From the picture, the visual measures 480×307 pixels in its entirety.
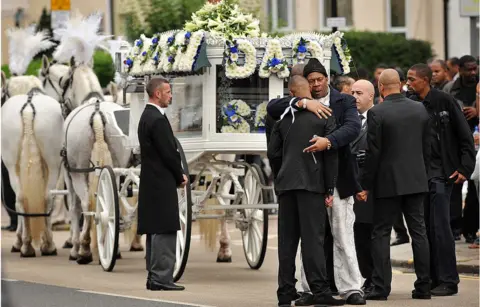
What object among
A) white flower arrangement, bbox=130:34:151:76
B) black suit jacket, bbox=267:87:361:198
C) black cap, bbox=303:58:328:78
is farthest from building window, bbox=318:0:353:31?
black cap, bbox=303:58:328:78

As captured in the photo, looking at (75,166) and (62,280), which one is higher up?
(75,166)

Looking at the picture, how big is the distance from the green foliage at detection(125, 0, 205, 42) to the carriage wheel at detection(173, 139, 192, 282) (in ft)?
60.8

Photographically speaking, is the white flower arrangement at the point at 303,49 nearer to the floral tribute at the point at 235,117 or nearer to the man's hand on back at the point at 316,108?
the floral tribute at the point at 235,117

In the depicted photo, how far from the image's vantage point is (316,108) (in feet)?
38.4

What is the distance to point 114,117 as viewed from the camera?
56.2 feet

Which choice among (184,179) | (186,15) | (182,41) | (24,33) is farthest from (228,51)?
(186,15)

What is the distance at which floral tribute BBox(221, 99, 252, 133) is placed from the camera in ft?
47.6

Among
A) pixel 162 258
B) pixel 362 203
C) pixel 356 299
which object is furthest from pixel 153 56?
pixel 356 299

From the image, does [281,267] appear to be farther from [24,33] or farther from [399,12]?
[399,12]

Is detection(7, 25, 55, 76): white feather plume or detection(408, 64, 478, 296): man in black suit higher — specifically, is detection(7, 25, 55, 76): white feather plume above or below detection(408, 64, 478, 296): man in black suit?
above

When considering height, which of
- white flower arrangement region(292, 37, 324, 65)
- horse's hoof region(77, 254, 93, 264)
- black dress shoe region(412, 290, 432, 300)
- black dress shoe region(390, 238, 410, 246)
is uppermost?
white flower arrangement region(292, 37, 324, 65)

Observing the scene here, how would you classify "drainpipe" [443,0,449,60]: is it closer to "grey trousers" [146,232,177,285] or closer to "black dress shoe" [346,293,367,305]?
"grey trousers" [146,232,177,285]

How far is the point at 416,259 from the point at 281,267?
1.39 metres

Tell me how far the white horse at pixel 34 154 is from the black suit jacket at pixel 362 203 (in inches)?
245
